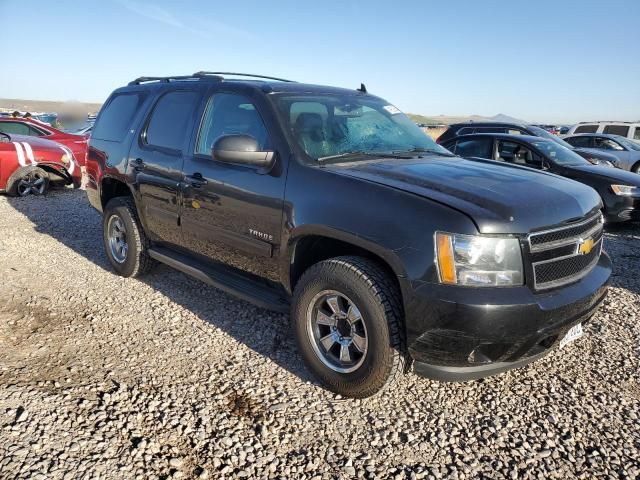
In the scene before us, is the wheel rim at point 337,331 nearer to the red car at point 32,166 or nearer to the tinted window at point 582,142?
the red car at point 32,166

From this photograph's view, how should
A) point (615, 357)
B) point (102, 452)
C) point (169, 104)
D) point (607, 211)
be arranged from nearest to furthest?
1. point (102, 452)
2. point (615, 357)
3. point (169, 104)
4. point (607, 211)

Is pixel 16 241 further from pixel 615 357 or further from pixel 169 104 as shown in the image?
pixel 615 357

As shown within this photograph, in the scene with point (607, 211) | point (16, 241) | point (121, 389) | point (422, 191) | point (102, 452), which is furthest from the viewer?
point (607, 211)

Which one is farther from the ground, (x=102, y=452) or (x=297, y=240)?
(x=297, y=240)

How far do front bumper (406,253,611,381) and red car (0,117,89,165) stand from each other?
1028 cm

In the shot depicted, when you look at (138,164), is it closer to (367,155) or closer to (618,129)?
(367,155)

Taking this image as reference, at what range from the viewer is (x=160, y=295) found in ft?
15.0

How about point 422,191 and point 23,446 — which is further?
point 422,191

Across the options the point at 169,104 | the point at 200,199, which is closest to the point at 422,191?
→ the point at 200,199

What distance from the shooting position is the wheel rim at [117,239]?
16.4 ft

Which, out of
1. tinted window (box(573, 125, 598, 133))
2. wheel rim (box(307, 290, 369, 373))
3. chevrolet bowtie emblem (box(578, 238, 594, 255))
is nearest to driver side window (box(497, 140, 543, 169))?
chevrolet bowtie emblem (box(578, 238, 594, 255))

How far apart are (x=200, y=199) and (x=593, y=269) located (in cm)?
274

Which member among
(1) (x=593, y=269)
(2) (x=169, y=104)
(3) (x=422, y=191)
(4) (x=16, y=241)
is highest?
(2) (x=169, y=104)

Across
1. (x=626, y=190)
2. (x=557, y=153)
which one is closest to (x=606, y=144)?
(x=557, y=153)
